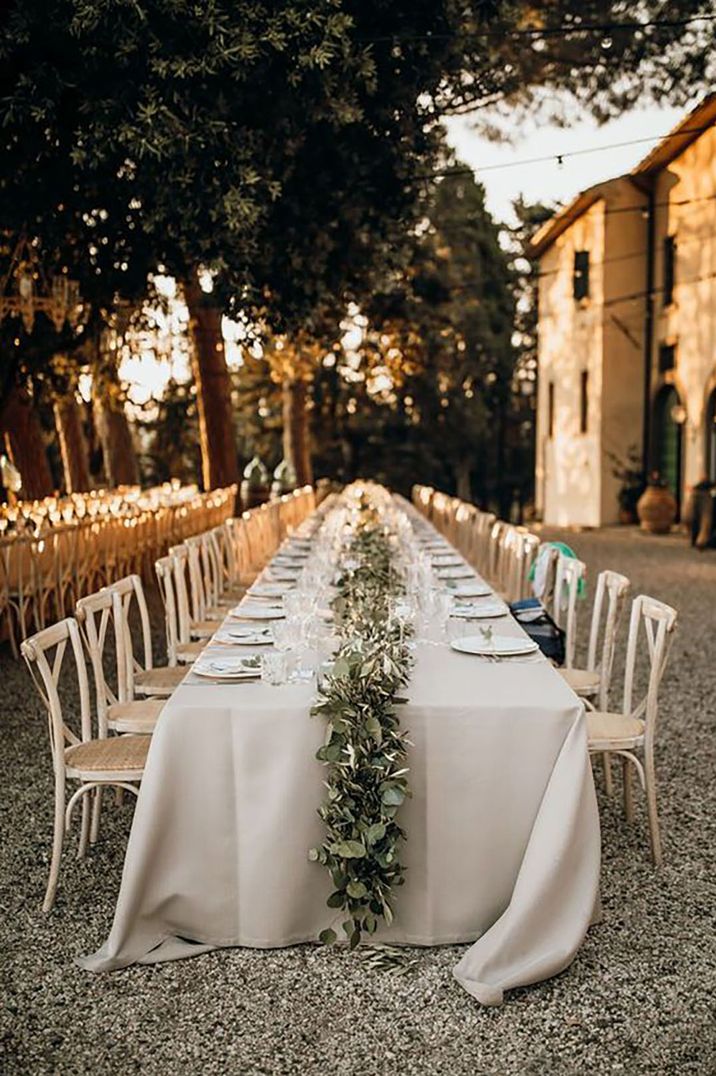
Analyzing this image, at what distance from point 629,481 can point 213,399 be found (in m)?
8.97

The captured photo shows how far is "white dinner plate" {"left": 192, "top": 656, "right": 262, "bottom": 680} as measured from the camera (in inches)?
151

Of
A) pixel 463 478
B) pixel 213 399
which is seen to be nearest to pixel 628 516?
pixel 213 399

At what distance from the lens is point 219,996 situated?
3.27 metres

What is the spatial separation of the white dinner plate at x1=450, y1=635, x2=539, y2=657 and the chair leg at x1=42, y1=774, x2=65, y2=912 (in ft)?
4.89

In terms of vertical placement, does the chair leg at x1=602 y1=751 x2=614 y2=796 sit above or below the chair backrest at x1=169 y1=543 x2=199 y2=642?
below

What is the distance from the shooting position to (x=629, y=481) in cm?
2198

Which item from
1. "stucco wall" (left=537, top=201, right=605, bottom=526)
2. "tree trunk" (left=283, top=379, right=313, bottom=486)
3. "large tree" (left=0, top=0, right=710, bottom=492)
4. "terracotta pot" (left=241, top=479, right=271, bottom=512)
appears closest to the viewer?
"large tree" (left=0, top=0, right=710, bottom=492)

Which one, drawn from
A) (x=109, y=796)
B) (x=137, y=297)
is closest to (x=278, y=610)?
(x=109, y=796)

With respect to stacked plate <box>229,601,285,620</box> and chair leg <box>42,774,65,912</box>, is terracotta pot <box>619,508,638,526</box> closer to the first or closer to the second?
stacked plate <box>229,601,285,620</box>

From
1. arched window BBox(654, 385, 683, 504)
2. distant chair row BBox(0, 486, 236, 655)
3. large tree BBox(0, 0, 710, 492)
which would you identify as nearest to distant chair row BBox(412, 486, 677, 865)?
large tree BBox(0, 0, 710, 492)

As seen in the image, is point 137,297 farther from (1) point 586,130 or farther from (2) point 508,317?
(2) point 508,317

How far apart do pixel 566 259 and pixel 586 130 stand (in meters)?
10.7

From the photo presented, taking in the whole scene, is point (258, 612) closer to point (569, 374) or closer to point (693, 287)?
point (693, 287)

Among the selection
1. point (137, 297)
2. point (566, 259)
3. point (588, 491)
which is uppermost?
point (566, 259)
